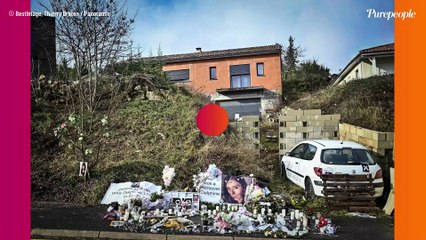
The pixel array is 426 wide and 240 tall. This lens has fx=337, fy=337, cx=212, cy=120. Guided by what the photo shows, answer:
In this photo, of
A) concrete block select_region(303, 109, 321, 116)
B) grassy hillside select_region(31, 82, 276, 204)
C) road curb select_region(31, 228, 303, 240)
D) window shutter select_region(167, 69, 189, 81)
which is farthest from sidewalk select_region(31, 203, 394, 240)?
window shutter select_region(167, 69, 189, 81)

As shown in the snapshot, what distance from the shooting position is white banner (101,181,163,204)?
371 cm

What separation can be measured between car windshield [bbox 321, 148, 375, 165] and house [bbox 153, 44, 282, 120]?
859mm

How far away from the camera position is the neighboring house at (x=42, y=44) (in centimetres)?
356

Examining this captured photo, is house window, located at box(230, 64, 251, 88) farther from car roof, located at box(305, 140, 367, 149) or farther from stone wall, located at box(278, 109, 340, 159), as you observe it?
car roof, located at box(305, 140, 367, 149)

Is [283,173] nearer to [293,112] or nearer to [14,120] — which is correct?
[293,112]

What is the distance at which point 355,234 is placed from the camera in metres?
2.95

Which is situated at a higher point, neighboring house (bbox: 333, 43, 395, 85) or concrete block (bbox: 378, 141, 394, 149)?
neighboring house (bbox: 333, 43, 395, 85)

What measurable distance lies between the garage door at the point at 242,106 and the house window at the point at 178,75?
2.17 ft

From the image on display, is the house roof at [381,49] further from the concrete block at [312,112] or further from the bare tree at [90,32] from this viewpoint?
the bare tree at [90,32]

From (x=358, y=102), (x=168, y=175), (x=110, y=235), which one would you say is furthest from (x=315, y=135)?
(x=110, y=235)

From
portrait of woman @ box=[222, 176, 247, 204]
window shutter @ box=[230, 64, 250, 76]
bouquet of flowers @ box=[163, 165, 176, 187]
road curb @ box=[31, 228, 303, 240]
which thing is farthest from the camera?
window shutter @ box=[230, 64, 250, 76]

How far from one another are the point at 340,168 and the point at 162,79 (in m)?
2.72

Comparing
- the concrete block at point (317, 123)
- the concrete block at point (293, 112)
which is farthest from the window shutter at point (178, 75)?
the concrete block at point (317, 123)
